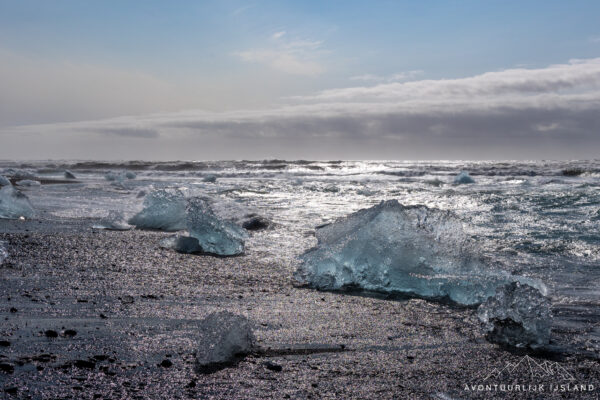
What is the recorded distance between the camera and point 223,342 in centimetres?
218

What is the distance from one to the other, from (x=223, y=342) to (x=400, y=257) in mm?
1809

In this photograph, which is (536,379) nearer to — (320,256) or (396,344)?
(396,344)

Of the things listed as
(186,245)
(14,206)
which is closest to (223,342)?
(186,245)

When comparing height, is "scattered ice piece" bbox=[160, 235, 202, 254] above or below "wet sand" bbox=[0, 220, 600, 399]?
above

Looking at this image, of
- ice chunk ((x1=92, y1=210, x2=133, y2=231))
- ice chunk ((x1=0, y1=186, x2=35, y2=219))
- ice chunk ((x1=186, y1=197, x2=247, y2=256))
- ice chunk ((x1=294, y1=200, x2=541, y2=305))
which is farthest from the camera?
ice chunk ((x1=0, y1=186, x2=35, y2=219))

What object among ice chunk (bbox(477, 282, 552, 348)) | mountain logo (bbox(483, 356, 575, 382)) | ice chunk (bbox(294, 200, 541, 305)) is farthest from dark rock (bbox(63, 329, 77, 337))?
ice chunk (bbox(477, 282, 552, 348))

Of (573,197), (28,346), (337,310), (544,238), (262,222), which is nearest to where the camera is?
(28,346)

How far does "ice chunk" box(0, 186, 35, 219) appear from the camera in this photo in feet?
21.3

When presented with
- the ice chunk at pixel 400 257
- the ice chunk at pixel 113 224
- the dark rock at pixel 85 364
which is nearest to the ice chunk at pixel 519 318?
the ice chunk at pixel 400 257

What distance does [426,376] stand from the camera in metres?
2.04

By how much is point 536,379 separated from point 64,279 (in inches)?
117

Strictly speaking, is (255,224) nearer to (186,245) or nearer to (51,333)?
(186,245)

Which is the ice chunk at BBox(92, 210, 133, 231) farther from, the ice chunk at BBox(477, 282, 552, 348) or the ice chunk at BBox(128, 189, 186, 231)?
the ice chunk at BBox(477, 282, 552, 348)

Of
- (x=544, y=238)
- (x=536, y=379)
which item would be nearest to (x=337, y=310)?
(x=536, y=379)
